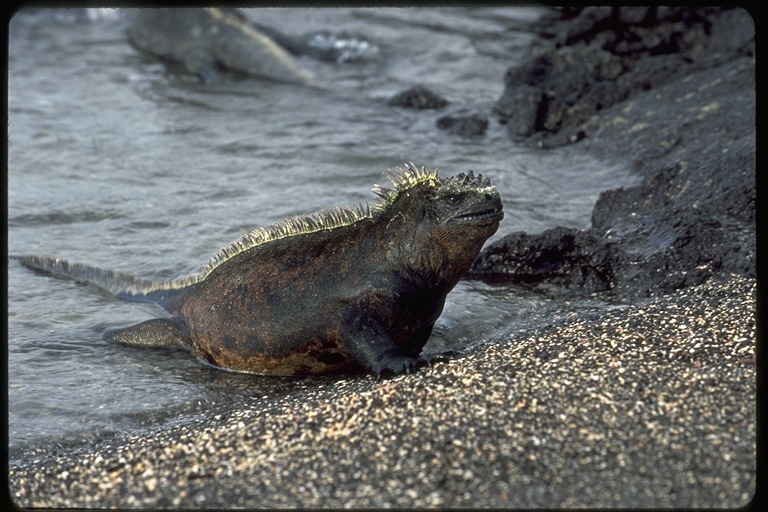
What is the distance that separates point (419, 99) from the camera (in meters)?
10.7

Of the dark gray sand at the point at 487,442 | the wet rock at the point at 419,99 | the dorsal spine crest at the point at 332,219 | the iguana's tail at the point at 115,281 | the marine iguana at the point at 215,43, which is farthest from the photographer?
the marine iguana at the point at 215,43

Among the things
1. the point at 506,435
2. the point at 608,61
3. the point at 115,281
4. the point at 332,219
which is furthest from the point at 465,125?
the point at 506,435

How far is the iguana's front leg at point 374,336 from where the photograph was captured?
4.71 metres

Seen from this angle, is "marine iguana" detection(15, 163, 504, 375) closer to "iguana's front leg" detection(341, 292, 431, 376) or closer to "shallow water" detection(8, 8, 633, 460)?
"iguana's front leg" detection(341, 292, 431, 376)

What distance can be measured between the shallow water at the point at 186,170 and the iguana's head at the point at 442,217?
80 centimetres

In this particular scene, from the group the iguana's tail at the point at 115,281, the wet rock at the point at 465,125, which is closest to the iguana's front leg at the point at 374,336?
the iguana's tail at the point at 115,281

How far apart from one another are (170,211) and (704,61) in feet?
17.2

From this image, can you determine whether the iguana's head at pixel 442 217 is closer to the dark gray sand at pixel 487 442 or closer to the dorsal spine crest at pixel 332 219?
the dorsal spine crest at pixel 332 219

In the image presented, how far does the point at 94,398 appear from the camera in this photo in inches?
204

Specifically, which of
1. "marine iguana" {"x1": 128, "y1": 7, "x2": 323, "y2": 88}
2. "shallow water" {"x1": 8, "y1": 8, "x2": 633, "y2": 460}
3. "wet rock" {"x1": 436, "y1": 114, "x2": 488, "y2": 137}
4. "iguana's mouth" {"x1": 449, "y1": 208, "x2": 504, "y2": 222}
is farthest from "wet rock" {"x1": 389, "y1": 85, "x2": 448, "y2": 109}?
"iguana's mouth" {"x1": 449, "y1": 208, "x2": 504, "y2": 222}

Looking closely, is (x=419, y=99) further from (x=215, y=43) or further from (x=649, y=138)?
(x=215, y=43)

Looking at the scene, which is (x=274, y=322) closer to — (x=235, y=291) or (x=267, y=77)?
(x=235, y=291)

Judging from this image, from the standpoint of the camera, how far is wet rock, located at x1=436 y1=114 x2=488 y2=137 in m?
9.80

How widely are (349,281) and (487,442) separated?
4.83 ft
